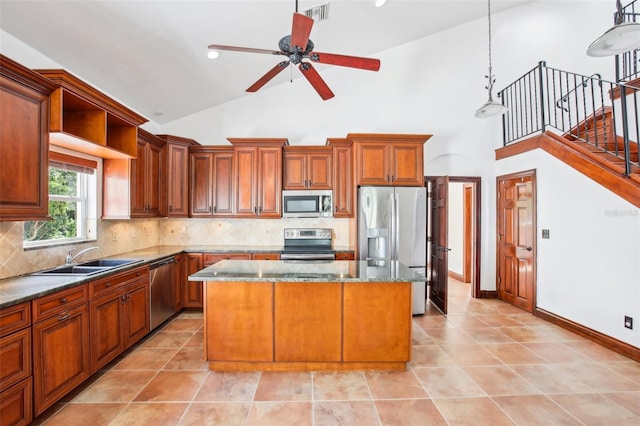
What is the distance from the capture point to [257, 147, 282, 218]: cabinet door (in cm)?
445

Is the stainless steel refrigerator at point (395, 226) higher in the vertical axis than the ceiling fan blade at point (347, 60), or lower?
lower

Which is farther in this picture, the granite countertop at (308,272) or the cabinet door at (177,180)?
the cabinet door at (177,180)

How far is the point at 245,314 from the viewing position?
257cm

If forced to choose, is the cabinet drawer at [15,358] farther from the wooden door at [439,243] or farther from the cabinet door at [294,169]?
A: the wooden door at [439,243]

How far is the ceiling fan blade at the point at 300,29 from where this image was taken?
1.71 meters

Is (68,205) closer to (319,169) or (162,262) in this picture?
(162,262)

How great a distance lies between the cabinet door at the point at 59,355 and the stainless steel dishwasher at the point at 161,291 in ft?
3.40

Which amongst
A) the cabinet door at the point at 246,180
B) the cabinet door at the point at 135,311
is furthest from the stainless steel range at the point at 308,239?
the cabinet door at the point at 135,311

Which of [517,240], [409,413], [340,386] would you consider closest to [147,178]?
[340,386]

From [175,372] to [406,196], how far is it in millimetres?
3314

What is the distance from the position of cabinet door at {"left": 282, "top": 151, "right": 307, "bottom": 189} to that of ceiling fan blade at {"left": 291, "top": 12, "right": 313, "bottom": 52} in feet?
8.34

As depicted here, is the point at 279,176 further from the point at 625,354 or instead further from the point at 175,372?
the point at 625,354

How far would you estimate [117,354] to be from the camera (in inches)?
107

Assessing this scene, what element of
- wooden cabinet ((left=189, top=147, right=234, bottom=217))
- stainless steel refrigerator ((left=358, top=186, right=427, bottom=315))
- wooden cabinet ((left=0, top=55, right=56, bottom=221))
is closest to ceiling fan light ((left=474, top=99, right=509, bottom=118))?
stainless steel refrigerator ((left=358, top=186, right=427, bottom=315))
